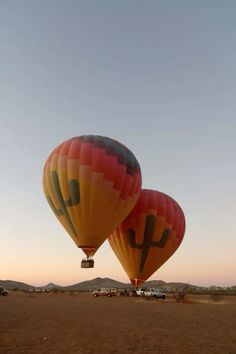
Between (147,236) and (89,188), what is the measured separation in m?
9.20

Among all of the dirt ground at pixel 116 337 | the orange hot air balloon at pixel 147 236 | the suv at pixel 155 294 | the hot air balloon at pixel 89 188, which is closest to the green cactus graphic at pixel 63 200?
the hot air balloon at pixel 89 188

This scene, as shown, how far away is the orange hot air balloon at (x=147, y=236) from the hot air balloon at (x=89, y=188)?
15.2 feet

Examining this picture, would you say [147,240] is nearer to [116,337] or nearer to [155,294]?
[155,294]

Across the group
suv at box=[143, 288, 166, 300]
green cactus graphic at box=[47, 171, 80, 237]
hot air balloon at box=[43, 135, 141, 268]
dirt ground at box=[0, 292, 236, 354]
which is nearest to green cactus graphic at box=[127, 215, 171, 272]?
hot air balloon at box=[43, 135, 141, 268]

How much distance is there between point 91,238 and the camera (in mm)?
30875

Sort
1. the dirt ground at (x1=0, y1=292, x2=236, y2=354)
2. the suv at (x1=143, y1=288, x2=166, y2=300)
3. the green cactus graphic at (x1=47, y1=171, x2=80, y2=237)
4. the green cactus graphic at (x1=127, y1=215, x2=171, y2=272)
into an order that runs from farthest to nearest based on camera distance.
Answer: the suv at (x1=143, y1=288, x2=166, y2=300)
the green cactus graphic at (x1=127, y1=215, x2=171, y2=272)
the green cactus graphic at (x1=47, y1=171, x2=80, y2=237)
the dirt ground at (x1=0, y1=292, x2=236, y2=354)

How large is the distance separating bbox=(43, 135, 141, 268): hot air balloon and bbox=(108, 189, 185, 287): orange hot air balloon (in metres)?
4.63

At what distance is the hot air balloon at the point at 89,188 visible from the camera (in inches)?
1200

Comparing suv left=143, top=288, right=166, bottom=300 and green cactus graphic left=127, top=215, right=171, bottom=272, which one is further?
suv left=143, top=288, right=166, bottom=300

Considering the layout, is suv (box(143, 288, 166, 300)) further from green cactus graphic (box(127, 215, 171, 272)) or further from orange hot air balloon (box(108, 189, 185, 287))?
green cactus graphic (box(127, 215, 171, 272))

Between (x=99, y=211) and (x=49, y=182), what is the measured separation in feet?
16.1

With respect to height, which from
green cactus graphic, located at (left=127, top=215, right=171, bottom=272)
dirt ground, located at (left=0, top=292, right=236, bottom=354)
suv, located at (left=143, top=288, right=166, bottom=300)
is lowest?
dirt ground, located at (left=0, top=292, right=236, bottom=354)

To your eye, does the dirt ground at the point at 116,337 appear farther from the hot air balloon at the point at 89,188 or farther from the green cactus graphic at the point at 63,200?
the green cactus graphic at the point at 63,200

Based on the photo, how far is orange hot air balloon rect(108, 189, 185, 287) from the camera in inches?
1451
